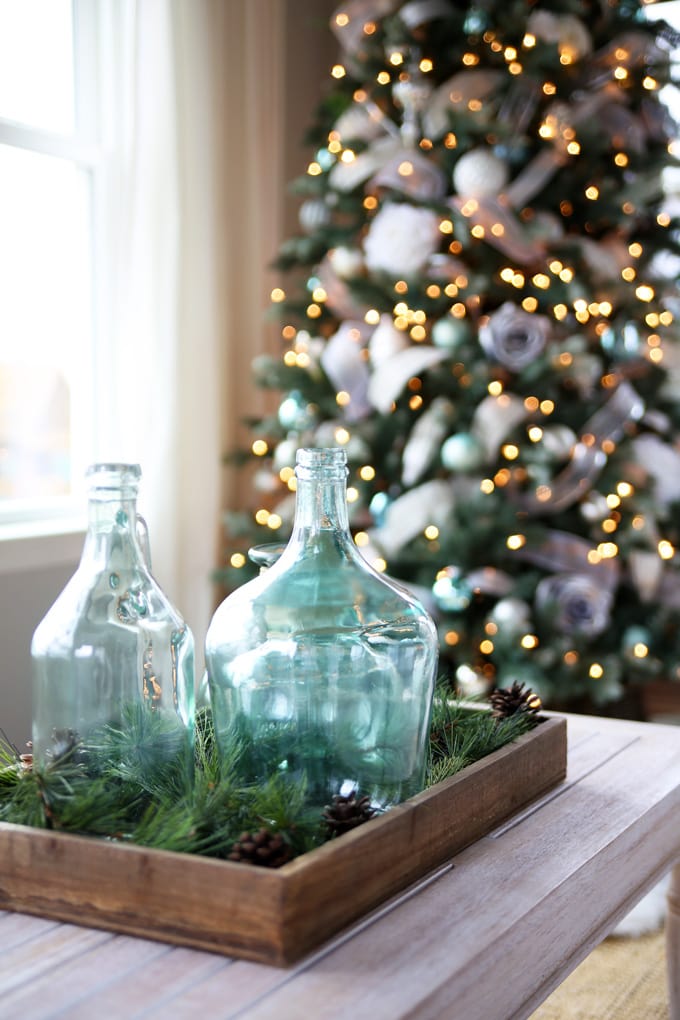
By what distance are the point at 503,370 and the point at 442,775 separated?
1.82 meters

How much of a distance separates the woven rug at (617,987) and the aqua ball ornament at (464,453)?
1044mm

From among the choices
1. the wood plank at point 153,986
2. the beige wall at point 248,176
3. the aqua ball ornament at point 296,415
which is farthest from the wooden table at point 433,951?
the beige wall at point 248,176

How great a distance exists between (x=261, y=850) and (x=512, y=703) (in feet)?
1.81

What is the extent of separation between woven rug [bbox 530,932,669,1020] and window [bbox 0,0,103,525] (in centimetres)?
167

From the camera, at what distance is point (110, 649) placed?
3.30ft

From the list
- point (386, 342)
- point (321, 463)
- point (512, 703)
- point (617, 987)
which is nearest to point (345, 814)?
point (321, 463)

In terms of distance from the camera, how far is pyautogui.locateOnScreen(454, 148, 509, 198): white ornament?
9.01 feet

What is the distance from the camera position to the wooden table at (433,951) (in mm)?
→ 783

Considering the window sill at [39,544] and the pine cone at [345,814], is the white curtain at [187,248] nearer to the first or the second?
the window sill at [39,544]

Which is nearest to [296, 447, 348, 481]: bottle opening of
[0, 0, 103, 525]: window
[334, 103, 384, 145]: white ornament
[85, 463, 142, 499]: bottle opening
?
[85, 463, 142, 499]: bottle opening

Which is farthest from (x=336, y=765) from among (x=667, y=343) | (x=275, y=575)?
(x=667, y=343)

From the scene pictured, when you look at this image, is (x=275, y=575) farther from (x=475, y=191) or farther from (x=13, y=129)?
(x=13, y=129)

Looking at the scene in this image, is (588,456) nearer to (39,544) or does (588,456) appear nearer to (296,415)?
(296,415)

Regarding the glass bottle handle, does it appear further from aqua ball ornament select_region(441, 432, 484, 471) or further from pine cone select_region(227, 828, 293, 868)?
aqua ball ornament select_region(441, 432, 484, 471)
